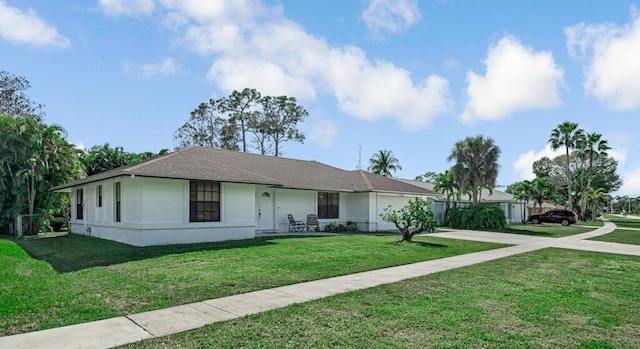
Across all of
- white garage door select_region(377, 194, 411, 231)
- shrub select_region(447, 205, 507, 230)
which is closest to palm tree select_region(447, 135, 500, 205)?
shrub select_region(447, 205, 507, 230)

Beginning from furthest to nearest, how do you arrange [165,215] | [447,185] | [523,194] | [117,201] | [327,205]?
[523,194] < [447,185] < [327,205] < [117,201] < [165,215]

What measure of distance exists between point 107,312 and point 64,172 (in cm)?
2151

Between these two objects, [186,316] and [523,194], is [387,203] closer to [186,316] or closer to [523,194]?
[186,316]

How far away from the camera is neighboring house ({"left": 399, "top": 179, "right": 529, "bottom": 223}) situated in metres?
33.8

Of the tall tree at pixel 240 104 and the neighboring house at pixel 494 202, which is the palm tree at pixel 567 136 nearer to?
the neighboring house at pixel 494 202

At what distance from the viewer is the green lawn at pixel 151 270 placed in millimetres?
6334

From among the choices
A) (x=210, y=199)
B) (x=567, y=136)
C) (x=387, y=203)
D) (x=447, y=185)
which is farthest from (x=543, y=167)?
(x=210, y=199)

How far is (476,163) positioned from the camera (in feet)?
Result: 98.6

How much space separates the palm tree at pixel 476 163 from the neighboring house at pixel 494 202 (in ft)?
12.5

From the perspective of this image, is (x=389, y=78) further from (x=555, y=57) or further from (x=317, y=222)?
(x=317, y=222)

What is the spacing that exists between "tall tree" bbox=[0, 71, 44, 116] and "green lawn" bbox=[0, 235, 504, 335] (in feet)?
75.2

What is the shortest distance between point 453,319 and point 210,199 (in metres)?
12.1

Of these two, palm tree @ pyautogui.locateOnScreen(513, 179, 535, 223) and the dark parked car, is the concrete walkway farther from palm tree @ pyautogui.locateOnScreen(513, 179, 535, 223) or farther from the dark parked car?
palm tree @ pyautogui.locateOnScreen(513, 179, 535, 223)

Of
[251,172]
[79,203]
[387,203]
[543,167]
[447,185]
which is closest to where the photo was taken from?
[251,172]
